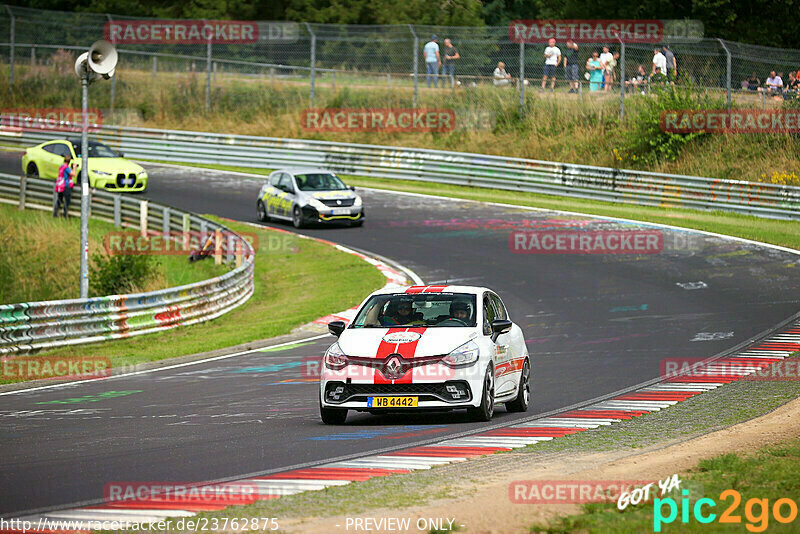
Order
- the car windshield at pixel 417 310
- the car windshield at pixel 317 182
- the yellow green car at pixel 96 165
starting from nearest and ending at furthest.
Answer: the car windshield at pixel 417 310 < the car windshield at pixel 317 182 < the yellow green car at pixel 96 165

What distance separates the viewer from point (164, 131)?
141 ft

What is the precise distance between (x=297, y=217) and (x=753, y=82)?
46.5 ft

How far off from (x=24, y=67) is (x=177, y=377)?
36382 millimetres

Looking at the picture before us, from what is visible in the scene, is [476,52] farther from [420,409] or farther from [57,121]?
[420,409]

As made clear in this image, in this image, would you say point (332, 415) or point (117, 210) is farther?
point (117, 210)

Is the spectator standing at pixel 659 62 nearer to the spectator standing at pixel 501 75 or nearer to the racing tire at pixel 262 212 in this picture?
the spectator standing at pixel 501 75

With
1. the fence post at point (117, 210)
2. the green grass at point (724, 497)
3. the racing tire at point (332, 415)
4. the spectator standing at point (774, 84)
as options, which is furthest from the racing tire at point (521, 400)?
the spectator standing at point (774, 84)

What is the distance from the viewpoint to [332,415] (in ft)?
37.7

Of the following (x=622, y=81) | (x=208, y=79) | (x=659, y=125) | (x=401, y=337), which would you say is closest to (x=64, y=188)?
(x=208, y=79)

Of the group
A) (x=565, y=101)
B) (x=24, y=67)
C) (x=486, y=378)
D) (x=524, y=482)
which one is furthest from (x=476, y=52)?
(x=524, y=482)

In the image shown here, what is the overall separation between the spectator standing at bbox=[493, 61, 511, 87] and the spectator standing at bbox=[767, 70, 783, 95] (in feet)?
29.8

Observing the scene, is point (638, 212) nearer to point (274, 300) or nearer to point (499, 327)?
point (274, 300)

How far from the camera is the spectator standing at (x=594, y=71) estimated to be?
36.2m

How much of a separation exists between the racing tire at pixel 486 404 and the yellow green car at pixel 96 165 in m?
23.5
